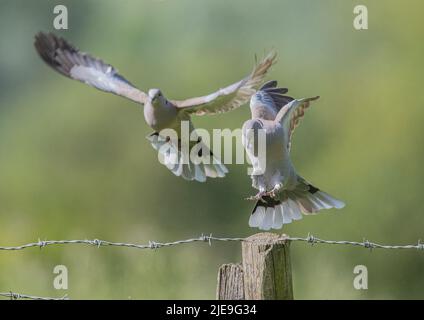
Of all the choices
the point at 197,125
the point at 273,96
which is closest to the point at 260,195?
the point at 273,96

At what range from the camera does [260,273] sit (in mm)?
4230

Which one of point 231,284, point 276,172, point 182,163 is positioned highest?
point 182,163

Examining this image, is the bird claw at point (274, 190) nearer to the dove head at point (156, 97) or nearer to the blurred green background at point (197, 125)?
the dove head at point (156, 97)

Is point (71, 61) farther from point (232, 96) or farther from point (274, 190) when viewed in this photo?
point (274, 190)

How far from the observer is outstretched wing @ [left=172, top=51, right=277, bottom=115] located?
20.4 ft

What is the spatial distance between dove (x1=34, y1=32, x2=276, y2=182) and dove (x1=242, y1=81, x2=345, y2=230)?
24 centimetres

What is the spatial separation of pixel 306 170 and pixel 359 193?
2.76ft

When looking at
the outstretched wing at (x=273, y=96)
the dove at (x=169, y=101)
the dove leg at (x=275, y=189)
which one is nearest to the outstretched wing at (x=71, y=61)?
the dove at (x=169, y=101)

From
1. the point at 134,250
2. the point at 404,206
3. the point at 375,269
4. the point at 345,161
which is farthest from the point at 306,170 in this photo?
the point at 134,250

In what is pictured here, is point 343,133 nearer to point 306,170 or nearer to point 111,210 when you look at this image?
point 306,170

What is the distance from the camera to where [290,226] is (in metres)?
11.6

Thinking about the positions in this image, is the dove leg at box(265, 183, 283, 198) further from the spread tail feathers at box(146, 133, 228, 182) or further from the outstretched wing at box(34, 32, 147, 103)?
the outstretched wing at box(34, 32, 147, 103)

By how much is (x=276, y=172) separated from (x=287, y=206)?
1.09 ft

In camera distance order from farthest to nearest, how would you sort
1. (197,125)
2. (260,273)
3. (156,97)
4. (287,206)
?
(197,125)
(156,97)
(287,206)
(260,273)
